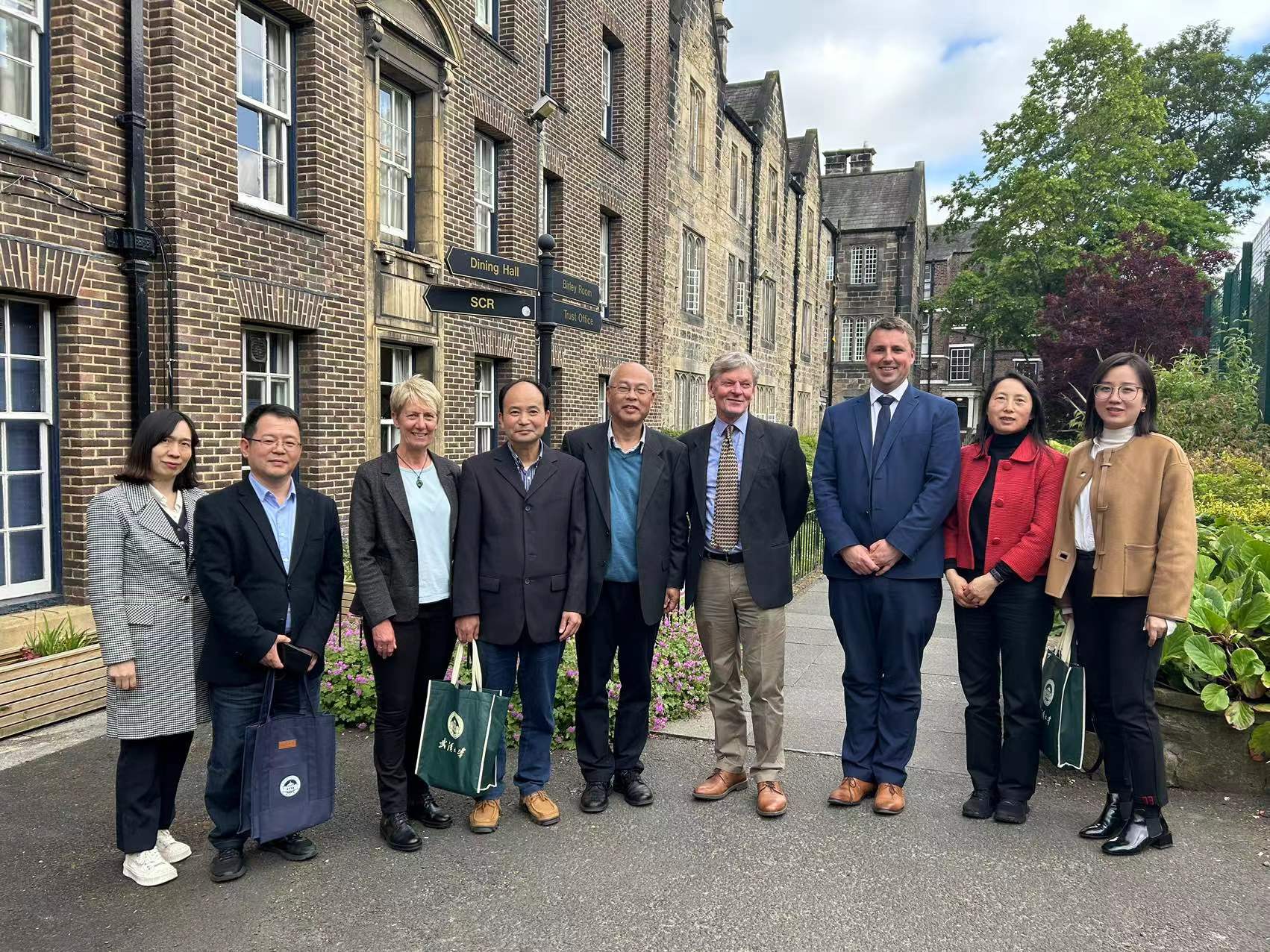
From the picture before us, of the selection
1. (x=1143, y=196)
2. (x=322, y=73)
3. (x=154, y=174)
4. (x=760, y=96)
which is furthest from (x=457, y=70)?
(x=1143, y=196)

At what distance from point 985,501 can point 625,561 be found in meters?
1.81

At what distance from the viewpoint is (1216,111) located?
128 ft

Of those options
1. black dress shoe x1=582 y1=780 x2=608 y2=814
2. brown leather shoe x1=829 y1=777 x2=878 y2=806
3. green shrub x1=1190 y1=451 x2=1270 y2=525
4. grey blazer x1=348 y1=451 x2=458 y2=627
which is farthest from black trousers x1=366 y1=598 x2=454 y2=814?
green shrub x1=1190 y1=451 x2=1270 y2=525

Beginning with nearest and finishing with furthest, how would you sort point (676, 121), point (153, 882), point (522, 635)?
point (153, 882) → point (522, 635) → point (676, 121)

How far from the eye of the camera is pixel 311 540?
396 cm

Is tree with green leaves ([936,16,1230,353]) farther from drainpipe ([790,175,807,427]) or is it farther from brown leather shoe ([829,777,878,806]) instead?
brown leather shoe ([829,777,878,806])

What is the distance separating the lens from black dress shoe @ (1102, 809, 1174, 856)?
402cm

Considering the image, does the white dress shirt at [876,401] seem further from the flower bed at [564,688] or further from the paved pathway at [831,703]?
the paved pathway at [831,703]

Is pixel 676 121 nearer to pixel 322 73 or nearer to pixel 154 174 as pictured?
pixel 322 73

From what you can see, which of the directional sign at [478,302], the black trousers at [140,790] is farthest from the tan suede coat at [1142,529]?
the directional sign at [478,302]

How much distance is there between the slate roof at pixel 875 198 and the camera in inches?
1917

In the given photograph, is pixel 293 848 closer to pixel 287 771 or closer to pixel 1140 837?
pixel 287 771

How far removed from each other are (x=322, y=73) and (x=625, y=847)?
833 cm

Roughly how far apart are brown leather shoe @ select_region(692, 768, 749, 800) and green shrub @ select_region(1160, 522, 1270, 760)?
239 centimetres
